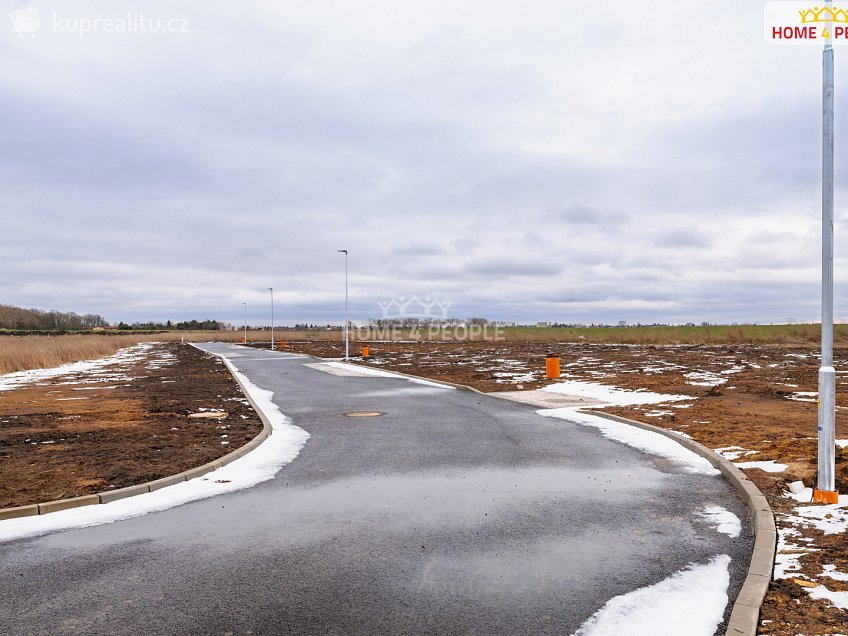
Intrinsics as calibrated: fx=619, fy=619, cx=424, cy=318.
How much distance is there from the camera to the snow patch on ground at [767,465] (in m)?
8.57

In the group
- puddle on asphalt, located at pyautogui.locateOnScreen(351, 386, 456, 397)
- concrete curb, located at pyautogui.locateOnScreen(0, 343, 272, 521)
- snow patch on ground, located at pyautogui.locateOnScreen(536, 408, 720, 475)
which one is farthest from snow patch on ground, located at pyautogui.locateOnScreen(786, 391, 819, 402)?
concrete curb, located at pyautogui.locateOnScreen(0, 343, 272, 521)

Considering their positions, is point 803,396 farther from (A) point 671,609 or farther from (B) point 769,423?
(A) point 671,609

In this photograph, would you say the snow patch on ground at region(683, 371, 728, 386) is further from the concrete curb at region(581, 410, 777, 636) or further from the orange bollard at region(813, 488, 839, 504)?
the orange bollard at region(813, 488, 839, 504)

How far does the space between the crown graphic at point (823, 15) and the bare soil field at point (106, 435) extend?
10.0m

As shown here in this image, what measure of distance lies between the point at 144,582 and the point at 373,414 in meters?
10.1

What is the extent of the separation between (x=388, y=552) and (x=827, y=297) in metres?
5.52

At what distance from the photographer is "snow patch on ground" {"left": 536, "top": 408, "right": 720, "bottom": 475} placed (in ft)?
30.4

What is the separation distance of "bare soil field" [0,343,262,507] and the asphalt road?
183cm

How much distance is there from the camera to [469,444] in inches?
440

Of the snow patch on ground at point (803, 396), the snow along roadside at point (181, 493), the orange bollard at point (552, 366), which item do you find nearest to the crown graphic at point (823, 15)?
the snow along roadside at point (181, 493)

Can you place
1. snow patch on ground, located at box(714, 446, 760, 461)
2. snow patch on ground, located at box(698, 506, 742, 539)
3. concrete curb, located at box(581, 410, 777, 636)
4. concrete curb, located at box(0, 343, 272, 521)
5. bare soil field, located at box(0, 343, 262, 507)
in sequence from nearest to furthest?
1. concrete curb, located at box(581, 410, 777, 636)
2. snow patch on ground, located at box(698, 506, 742, 539)
3. concrete curb, located at box(0, 343, 272, 521)
4. bare soil field, located at box(0, 343, 262, 507)
5. snow patch on ground, located at box(714, 446, 760, 461)

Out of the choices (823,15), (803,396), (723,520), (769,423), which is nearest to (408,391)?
(769,423)

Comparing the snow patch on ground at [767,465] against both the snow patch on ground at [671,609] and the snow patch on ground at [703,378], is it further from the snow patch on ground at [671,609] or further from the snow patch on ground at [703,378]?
the snow patch on ground at [703,378]

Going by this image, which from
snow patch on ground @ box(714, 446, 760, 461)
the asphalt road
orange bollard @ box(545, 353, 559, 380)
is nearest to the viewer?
the asphalt road
